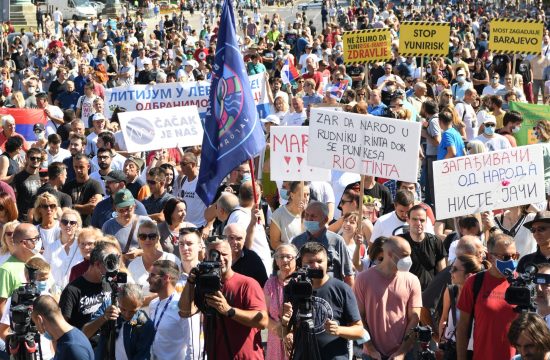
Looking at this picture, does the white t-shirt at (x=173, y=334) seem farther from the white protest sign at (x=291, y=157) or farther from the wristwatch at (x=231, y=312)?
the white protest sign at (x=291, y=157)

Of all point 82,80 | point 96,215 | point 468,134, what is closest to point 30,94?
point 82,80

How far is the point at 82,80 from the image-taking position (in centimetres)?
2114

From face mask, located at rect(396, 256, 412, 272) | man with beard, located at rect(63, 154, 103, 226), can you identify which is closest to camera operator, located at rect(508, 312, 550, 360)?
face mask, located at rect(396, 256, 412, 272)

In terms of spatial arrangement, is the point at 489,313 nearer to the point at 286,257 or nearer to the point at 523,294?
the point at 523,294

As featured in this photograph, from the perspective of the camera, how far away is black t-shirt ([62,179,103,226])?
11320 mm

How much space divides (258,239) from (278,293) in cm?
176

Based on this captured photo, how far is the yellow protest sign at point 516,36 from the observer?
A: 20.8 metres

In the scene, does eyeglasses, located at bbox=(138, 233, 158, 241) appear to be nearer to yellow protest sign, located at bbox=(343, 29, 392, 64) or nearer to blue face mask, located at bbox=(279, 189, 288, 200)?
blue face mask, located at bbox=(279, 189, 288, 200)

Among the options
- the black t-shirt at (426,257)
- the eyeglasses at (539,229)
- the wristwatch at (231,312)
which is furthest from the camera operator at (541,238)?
the wristwatch at (231,312)

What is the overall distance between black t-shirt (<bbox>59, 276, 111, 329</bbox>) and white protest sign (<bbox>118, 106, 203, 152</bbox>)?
5541 millimetres

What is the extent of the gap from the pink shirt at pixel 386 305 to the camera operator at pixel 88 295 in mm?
1575

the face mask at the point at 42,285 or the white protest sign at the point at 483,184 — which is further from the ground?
the face mask at the point at 42,285

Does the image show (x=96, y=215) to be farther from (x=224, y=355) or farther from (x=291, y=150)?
(x=224, y=355)

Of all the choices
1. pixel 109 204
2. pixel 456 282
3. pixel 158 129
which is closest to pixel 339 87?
pixel 158 129
